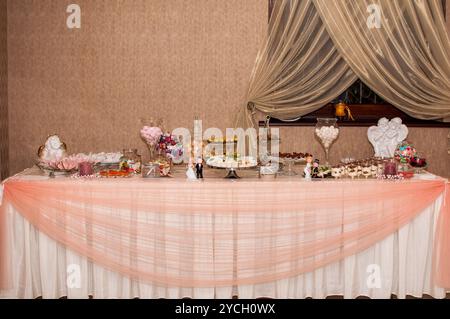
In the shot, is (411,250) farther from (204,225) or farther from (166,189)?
(166,189)

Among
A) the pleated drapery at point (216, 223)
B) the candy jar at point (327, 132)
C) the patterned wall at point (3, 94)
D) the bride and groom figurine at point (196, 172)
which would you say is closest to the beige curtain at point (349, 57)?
the candy jar at point (327, 132)

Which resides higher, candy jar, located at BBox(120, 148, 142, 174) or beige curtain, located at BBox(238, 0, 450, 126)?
beige curtain, located at BBox(238, 0, 450, 126)

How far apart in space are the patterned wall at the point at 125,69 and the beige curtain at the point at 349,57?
19 centimetres

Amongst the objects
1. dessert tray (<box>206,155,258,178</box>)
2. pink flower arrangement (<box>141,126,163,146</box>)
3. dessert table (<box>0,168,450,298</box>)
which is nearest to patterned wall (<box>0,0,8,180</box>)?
dessert table (<box>0,168,450,298</box>)

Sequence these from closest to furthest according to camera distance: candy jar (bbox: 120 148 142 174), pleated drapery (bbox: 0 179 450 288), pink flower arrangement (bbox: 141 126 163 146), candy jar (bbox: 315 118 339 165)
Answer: pleated drapery (bbox: 0 179 450 288)
candy jar (bbox: 120 148 142 174)
pink flower arrangement (bbox: 141 126 163 146)
candy jar (bbox: 315 118 339 165)

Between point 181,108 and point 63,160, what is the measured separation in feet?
3.47

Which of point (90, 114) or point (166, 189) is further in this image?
point (90, 114)

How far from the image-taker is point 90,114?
384 cm

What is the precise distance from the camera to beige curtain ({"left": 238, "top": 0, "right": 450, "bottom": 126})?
11.6 feet

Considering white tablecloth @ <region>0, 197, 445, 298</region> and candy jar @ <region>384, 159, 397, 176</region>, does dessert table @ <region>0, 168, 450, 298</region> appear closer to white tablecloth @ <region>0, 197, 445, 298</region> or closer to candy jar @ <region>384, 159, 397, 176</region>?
white tablecloth @ <region>0, 197, 445, 298</region>

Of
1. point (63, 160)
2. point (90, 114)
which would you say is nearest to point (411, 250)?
point (63, 160)

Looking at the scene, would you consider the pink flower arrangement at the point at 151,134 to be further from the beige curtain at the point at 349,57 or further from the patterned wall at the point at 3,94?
the patterned wall at the point at 3,94

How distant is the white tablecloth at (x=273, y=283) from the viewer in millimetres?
2914

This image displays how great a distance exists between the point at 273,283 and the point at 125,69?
1.88 metres
